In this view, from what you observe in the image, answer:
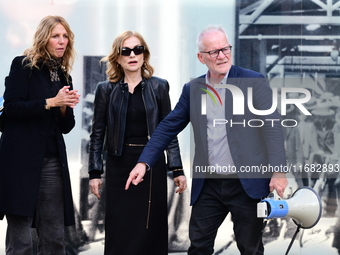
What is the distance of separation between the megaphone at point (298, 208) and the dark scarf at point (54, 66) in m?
1.99

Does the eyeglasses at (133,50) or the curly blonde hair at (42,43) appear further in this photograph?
the eyeglasses at (133,50)

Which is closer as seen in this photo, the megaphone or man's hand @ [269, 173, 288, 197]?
the megaphone

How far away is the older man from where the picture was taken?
4176 mm

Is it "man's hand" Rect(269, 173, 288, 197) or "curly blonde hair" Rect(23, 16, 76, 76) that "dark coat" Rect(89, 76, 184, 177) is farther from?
"man's hand" Rect(269, 173, 288, 197)

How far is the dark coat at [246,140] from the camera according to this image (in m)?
4.14

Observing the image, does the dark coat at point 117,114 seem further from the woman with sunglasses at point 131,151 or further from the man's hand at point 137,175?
the man's hand at point 137,175

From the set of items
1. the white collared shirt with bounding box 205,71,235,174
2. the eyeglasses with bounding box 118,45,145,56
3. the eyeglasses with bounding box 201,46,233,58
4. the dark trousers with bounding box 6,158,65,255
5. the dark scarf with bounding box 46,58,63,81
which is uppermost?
the eyeglasses with bounding box 118,45,145,56

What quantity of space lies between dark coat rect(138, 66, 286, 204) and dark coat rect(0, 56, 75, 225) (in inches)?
31.7

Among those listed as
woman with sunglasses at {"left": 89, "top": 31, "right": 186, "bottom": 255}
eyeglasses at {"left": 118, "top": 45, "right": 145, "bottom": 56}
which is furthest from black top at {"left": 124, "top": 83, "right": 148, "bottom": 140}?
eyeglasses at {"left": 118, "top": 45, "right": 145, "bottom": 56}

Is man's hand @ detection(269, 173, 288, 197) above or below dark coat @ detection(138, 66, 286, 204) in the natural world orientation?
below

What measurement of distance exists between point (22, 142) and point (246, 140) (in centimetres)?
156

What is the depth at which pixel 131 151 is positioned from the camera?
198 inches

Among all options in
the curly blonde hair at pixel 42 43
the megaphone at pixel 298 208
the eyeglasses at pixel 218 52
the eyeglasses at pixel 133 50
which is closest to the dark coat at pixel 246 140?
the eyeglasses at pixel 218 52

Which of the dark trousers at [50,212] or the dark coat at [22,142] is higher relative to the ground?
the dark coat at [22,142]
